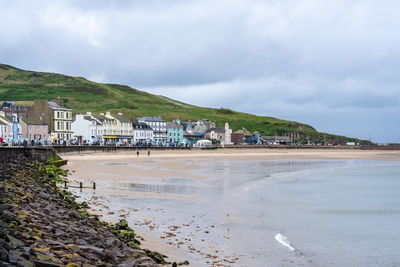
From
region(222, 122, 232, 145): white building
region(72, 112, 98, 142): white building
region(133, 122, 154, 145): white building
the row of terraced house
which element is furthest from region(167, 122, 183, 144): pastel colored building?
region(72, 112, 98, 142): white building

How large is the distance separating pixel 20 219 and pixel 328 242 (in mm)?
10797

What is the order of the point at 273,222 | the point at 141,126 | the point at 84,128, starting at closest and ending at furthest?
the point at 273,222
the point at 84,128
the point at 141,126

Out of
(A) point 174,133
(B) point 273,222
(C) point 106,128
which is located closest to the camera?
(B) point 273,222

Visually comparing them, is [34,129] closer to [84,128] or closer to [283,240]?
[84,128]

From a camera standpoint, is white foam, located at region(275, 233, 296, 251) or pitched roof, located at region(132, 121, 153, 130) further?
pitched roof, located at region(132, 121, 153, 130)

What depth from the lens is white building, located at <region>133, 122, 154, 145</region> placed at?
14338 cm

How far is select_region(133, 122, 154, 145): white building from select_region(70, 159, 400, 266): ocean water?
109169 mm

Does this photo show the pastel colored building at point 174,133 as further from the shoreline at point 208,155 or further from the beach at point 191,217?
the beach at point 191,217

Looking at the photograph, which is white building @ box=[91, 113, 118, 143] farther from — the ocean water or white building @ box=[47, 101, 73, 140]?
the ocean water

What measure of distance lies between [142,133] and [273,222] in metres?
128

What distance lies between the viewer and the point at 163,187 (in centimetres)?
3269

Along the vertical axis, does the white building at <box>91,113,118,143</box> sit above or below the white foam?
above

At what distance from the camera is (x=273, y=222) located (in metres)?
20.5

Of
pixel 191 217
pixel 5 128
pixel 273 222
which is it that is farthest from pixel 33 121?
pixel 273 222
